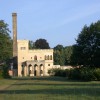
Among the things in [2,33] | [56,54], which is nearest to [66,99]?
[2,33]

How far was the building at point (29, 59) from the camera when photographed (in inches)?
6284

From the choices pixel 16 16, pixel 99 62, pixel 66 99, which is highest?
pixel 16 16

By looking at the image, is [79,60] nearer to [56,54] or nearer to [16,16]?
[16,16]

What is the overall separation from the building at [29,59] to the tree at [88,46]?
263 feet

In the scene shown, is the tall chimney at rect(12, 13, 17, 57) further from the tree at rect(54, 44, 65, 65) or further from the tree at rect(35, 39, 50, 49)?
the tree at rect(54, 44, 65, 65)

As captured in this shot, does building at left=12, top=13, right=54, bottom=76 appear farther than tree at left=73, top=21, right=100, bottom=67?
Yes

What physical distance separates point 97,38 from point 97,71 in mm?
13913

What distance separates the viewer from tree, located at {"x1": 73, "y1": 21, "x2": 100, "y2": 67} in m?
76.3

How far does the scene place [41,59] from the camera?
6658 inches

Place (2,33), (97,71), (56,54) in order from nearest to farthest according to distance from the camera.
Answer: (97,71) → (2,33) → (56,54)

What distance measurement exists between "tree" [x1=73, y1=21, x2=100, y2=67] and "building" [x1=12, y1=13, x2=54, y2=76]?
8028cm

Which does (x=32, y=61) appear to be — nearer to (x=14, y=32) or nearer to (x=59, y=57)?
(x=14, y=32)

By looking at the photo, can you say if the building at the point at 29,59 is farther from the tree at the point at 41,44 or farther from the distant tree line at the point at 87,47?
the distant tree line at the point at 87,47

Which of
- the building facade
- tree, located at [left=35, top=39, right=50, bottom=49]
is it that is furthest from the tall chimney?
tree, located at [left=35, top=39, right=50, bottom=49]
